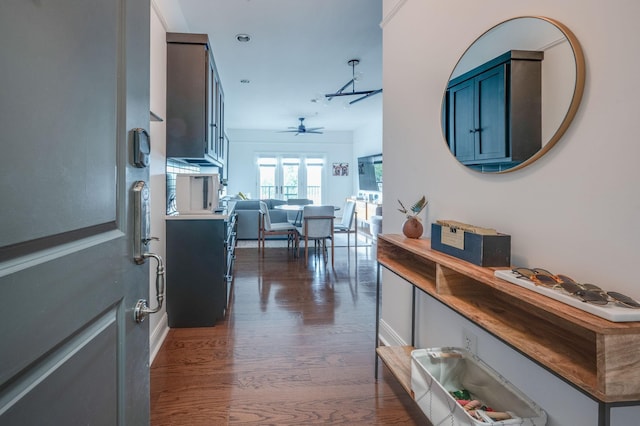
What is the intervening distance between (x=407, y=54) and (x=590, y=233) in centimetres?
155

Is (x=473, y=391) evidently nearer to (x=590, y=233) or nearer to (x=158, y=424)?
(x=590, y=233)

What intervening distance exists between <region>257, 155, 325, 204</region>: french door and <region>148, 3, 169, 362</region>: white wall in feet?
22.1

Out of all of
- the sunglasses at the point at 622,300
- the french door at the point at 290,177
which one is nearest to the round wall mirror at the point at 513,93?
the sunglasses at the point at 622,300

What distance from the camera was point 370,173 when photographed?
8.37 metres

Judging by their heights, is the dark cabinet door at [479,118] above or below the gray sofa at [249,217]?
above

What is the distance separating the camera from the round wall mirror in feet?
3.46

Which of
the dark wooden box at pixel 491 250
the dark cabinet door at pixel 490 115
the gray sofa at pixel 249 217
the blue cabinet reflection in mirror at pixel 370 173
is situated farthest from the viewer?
the blue cabinet reflection in mirror at pixel 370 173

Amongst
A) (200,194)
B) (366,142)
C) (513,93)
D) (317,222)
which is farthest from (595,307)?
(366,142)

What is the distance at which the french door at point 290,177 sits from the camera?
9.44 metres

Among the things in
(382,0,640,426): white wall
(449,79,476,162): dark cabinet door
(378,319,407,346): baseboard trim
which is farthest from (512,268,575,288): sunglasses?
(378,319,407,346): baseboard trim

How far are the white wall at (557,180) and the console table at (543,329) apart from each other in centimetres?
18

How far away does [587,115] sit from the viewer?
0.99 metres

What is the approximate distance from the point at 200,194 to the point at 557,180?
249 cm

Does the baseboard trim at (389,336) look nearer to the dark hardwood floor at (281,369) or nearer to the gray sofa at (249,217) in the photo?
the dark hardwood floor at (281,369)
